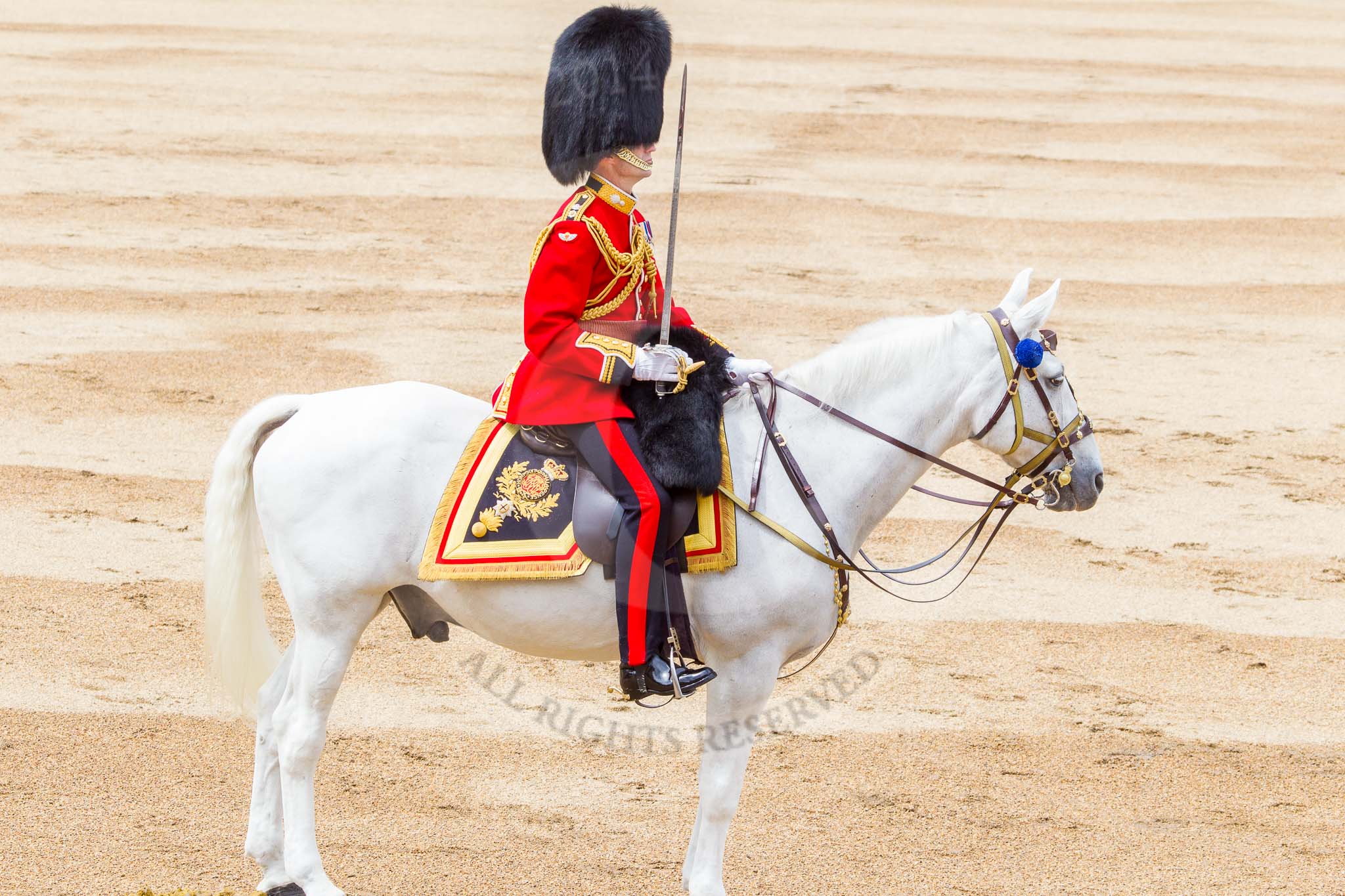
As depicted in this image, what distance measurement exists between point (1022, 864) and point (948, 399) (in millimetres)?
2020

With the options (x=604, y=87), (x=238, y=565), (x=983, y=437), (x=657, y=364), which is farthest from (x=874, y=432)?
(x=238, y=565)

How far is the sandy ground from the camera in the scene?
5773 millimetres

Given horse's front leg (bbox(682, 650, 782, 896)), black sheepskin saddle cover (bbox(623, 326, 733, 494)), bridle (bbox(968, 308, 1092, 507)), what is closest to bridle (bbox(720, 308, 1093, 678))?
bridle (bbox(968, 308, 1092, 507))

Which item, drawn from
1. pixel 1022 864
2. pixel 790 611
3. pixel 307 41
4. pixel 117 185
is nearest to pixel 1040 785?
pixel 1022 864

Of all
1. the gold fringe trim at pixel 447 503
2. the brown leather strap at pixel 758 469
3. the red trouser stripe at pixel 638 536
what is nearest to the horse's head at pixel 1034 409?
the brown leather strap at pixel 758 469

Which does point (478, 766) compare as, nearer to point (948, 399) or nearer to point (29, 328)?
point (948, 399)

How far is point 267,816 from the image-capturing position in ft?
16.4

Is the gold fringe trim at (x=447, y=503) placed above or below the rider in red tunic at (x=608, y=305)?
below

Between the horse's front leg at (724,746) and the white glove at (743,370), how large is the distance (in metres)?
0.90

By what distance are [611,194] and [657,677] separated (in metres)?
1.55

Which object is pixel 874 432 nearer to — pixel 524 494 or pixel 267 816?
pixel 524 494

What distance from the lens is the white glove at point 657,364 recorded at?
4.48 meters

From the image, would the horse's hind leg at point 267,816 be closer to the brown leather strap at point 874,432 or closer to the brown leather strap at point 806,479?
the brown leather strap at point 806,479

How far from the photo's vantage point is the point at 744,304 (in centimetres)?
1246
